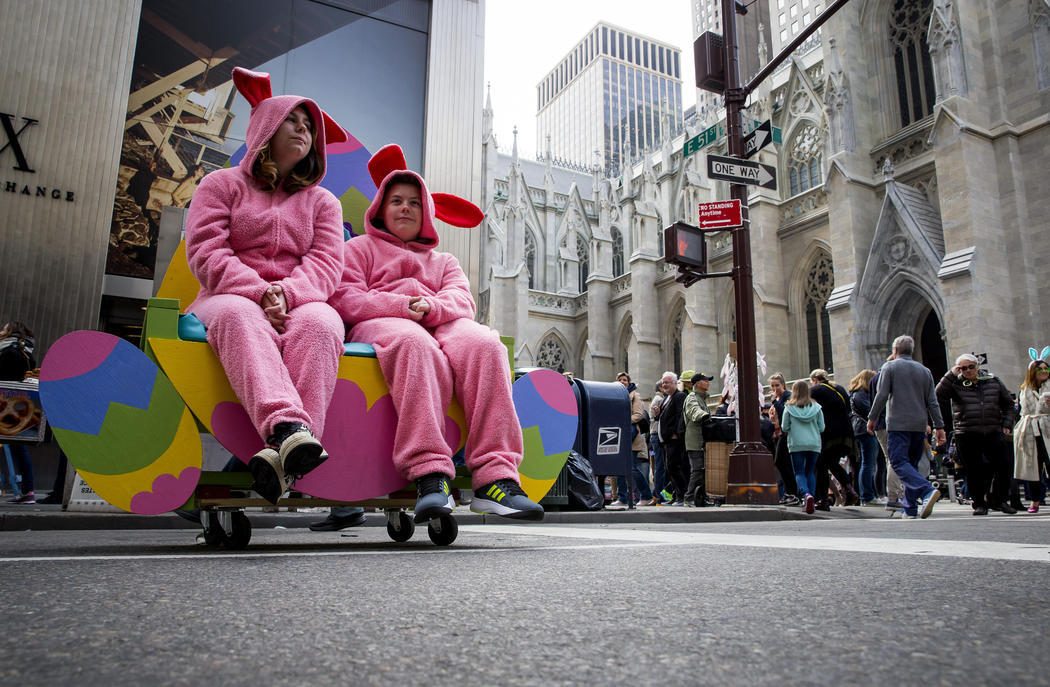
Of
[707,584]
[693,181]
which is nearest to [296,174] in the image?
[707,584]

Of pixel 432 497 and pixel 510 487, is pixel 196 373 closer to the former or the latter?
pixel 432 497

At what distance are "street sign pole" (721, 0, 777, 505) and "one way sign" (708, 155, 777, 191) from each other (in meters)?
0.23

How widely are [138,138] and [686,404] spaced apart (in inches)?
355

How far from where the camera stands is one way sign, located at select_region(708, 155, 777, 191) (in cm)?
805

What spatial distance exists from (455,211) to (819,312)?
19.1 metres

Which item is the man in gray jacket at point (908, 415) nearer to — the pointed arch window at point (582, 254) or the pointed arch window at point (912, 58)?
the pointed arch window at point (912, 58)

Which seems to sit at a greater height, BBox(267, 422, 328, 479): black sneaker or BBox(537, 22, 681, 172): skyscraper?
BBox(537, 22, 681, 172): skyscraper

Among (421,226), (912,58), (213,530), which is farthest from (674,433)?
(912,58)

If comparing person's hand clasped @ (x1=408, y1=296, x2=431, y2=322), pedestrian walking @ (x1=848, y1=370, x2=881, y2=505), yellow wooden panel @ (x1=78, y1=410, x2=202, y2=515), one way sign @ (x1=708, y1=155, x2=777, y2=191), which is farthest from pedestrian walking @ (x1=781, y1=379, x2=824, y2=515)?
yellow wooden panel @ (x1=78, y1=410, x2=202, y2=515)

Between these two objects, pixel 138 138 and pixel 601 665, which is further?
pixel 138 138

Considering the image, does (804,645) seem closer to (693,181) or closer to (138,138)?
(138,138)

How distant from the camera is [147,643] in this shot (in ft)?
3.05

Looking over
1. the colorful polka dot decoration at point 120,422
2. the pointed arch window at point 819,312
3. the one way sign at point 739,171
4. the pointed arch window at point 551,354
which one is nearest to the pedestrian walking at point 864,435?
the one way sign at point 739,171

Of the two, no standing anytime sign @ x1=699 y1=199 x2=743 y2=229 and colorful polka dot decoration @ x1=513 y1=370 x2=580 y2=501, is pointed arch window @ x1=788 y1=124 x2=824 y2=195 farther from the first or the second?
colorful polka dot decoration @ x1=513 y1=370 x2=580 y2=501
